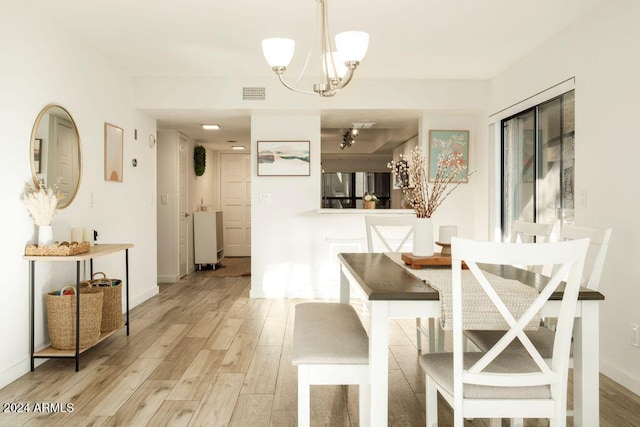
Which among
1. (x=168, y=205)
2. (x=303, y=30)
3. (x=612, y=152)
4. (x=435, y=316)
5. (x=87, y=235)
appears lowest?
(x=435, y=316)

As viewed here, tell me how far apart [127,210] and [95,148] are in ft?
2.68

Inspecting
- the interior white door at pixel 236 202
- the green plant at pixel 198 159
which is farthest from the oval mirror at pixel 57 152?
the interior white door at pixel 236 202

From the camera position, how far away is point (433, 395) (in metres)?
1.76

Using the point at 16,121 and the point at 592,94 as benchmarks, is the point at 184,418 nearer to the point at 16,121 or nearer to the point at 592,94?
the point at 16,121

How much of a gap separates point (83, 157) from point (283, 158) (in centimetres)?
205

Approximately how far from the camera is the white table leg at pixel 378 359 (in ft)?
5.19

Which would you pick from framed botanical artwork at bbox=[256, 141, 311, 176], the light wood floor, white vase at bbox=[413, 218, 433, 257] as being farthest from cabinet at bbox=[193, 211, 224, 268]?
white vase at bbox=[413, 218, 433, 257]

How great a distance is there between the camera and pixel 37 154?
2.94 metres

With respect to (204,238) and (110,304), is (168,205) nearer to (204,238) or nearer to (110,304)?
(204,238)

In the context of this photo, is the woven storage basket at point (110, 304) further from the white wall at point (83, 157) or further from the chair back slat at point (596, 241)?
the chair back slat at point (596, 241)

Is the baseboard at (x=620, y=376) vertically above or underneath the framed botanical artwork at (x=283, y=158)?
underneath

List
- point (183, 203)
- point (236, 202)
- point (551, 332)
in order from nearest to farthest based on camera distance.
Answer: point (551, 332) → point (183, 203) → point (236, 202)

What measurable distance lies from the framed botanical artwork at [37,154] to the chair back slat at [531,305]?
277cm

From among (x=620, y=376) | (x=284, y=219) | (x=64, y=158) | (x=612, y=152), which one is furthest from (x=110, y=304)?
(x=612, y=152)
